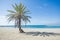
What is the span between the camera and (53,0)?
31.3 feet

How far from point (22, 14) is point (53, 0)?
3.51 metres

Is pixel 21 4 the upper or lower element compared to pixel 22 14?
upper

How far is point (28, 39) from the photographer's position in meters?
5.65

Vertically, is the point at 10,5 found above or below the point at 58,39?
above

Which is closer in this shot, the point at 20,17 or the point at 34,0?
the point at 20,17

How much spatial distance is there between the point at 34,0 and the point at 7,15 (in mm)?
2817

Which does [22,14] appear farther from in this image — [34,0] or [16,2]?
[34,0]

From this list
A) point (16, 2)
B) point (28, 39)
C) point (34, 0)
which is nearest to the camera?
point (28, 39)

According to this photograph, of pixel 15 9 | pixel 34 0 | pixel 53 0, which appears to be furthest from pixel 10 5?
pixel 53 0

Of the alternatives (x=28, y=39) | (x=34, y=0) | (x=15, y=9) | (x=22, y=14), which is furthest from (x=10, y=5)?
(x=28, y=39)

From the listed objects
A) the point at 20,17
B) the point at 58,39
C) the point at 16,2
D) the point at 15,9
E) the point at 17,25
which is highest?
the point at 16,2

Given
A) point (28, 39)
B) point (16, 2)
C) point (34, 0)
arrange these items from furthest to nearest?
point (34, 0) → point (16, 2) → point (28, 39)

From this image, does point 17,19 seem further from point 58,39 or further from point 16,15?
point 58,39

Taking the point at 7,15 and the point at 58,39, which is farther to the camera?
the point at 7,15
